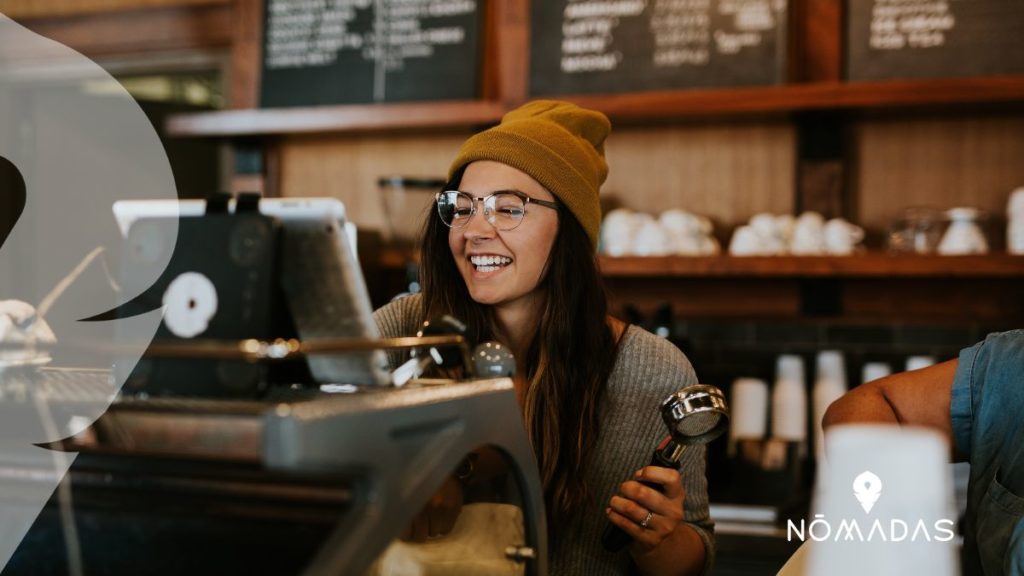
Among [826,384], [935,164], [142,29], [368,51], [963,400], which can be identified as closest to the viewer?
[963,400]

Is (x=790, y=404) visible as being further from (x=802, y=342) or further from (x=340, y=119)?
(x=340, y=119)

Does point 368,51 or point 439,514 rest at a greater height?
point 368,51

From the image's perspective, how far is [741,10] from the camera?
270cm

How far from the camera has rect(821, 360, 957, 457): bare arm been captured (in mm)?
1339

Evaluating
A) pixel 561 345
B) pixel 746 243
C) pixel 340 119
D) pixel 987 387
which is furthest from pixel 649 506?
pixel 340 119

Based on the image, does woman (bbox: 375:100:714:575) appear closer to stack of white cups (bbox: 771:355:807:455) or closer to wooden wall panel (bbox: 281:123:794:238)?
stack of white cups (bbox: 771:355:807:455)

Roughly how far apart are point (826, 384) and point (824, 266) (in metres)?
0.31

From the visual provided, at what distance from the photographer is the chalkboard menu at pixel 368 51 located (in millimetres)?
2969

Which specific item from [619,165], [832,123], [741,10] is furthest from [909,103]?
[619,165]

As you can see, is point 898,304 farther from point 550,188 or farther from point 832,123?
point 550,188

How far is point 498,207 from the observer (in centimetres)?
151

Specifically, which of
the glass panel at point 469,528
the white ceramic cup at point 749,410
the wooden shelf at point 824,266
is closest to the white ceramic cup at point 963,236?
the wooden shelf at point 824,266

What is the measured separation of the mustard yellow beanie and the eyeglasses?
4 cm

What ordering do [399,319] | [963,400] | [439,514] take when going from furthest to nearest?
[399,319] < [963,400] < [439,514]
